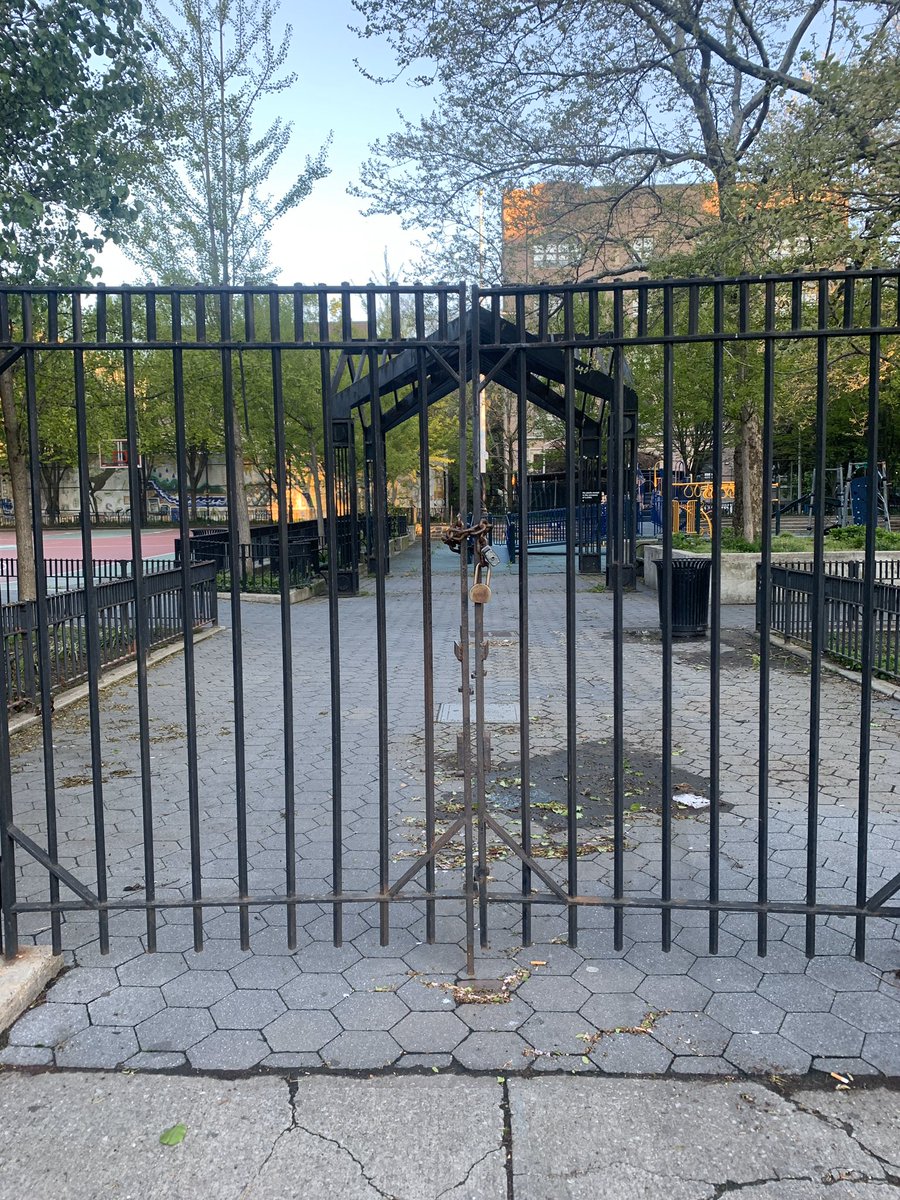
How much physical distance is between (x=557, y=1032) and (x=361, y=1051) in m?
0.69

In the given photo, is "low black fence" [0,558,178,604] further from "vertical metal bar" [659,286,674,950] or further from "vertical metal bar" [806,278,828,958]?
"vertical metal bar" [806,278,828,958]

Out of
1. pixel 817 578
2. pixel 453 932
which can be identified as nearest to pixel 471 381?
pixel 817 578

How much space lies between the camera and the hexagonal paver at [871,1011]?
3135 mm

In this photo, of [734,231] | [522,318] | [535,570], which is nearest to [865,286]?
[734,231]

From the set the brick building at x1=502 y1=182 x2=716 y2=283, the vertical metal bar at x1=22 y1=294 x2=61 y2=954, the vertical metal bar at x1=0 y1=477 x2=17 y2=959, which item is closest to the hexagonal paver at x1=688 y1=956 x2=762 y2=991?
the vertical metal bar at x1=22 y1=294 x2=61 y2=954

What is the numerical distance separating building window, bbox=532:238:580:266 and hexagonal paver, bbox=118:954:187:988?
17101 mm

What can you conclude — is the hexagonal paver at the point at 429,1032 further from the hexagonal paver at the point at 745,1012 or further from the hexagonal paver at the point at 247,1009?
the hexagonal paver at the point at 745,1012

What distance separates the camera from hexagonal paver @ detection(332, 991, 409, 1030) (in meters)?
3.19

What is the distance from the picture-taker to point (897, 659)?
8320 millimetres

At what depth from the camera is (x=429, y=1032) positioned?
123 inches

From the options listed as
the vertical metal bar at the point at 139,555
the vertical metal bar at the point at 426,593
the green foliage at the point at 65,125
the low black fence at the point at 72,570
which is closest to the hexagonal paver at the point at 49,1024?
the vertical metal bar at the point at 139,555

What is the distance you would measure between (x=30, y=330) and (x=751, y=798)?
479cm

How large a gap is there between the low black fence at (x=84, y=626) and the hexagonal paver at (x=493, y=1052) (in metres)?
3.12

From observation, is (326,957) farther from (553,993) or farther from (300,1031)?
(553,993)
